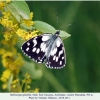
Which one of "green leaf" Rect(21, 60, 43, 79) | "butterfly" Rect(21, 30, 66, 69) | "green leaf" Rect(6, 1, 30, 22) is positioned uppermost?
"green leaf" Rect(6, 1, 30, 22)

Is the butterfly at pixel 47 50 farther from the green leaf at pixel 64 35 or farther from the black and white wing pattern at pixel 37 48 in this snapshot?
the green leaf at pixel 64 35

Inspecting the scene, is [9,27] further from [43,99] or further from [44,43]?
[43,99]

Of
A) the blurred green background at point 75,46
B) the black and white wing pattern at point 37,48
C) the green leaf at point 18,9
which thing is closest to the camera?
the green leaf at point 18,9

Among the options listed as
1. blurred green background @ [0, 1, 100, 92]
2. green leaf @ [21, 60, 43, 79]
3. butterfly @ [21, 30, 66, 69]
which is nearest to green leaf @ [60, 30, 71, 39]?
butterfly @ [21, 30, 66, 69]

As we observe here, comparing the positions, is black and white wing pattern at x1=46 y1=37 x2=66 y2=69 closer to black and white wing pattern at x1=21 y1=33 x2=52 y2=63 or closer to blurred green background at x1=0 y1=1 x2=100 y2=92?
black and white wing pattern at x1=21 y1=33 x2=52 y2=63

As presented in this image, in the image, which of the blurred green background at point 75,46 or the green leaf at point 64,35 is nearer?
the green leaf at point 64,35

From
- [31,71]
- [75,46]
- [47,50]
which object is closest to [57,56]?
[47,50]

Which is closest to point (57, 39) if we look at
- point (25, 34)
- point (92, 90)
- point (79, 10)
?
point (25, 34)

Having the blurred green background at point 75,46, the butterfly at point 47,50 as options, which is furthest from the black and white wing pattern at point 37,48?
the blurred green background at point 75,46
